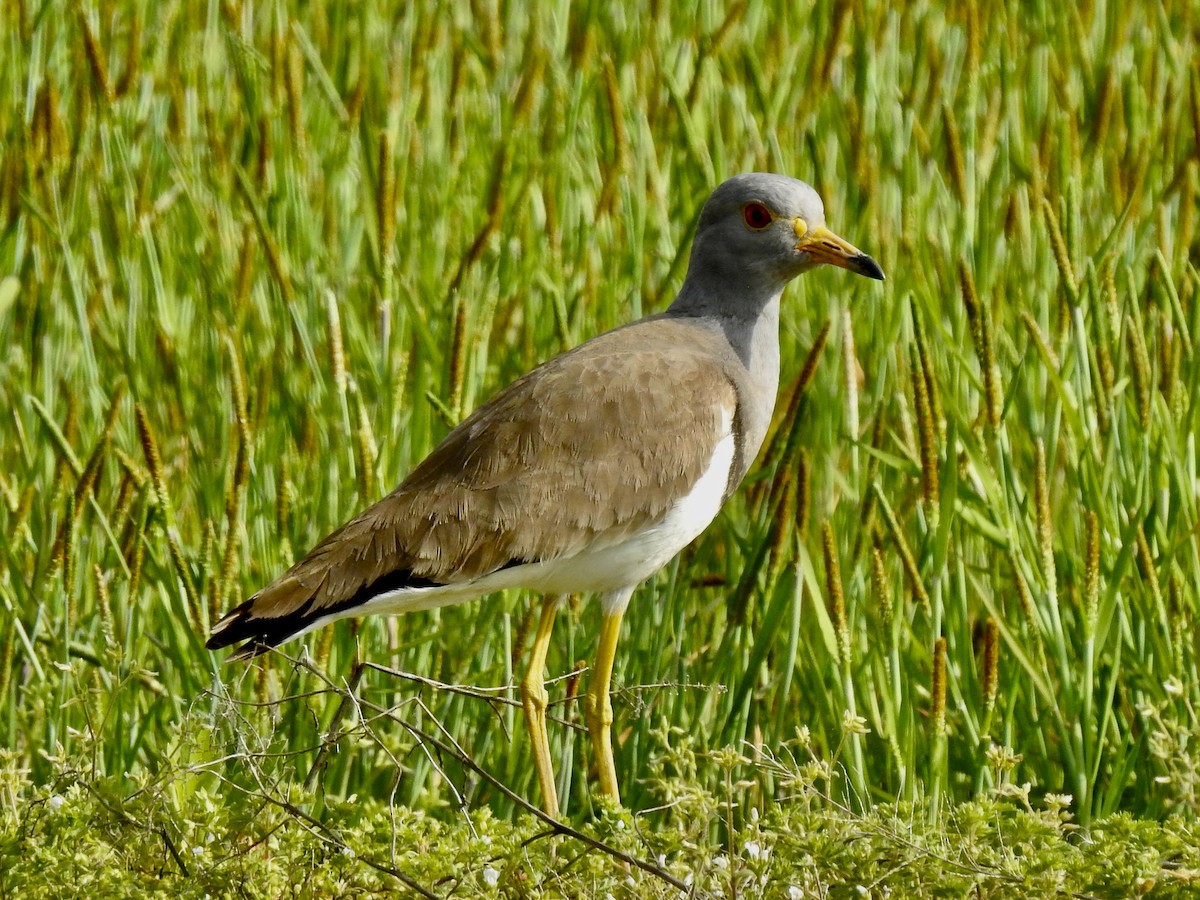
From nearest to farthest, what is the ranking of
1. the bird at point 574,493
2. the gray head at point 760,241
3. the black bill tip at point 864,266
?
the bird at point 574,493 → the black bill tip at point 864,266 → the gray head at point 760,241

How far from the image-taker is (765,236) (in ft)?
12.3

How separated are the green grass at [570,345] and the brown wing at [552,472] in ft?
0.43

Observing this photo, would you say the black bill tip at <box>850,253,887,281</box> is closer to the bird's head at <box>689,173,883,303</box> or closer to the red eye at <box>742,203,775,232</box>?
the bird's head at <box>689,173,883,303</box>

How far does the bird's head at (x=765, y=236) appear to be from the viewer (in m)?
3.72

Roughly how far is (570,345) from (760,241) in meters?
0.52

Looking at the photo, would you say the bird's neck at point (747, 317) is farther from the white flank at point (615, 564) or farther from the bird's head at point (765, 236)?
the white flank at point (615, 564)

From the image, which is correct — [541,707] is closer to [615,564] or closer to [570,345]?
[615,564]

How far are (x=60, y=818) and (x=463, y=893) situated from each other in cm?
62

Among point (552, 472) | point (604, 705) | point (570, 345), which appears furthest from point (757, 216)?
point (604, 705)

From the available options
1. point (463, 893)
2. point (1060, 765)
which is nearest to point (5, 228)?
point (463, 893)

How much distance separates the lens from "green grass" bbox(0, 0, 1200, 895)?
3348 mm

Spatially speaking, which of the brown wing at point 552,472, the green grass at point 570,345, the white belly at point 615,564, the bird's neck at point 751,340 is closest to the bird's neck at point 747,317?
the bird's neck at point 751,340

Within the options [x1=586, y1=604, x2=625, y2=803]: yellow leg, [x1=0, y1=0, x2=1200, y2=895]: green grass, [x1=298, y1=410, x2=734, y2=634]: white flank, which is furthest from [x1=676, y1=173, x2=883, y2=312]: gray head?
[x1=586, y1=604, x2=625, y2=803]: yellow leg

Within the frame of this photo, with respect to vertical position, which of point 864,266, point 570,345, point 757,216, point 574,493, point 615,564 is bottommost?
point 615,564
